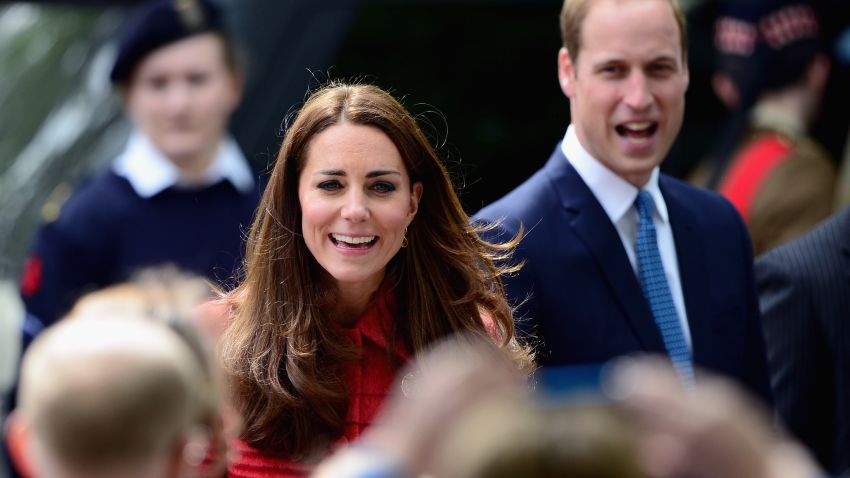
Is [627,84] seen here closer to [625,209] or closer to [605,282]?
[625,209]

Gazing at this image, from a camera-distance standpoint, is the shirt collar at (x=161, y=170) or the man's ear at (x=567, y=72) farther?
the shirt collar at (x=161, y=170)

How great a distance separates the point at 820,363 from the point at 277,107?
290cm

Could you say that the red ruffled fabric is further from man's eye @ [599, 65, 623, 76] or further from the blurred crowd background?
the blurred crowd background

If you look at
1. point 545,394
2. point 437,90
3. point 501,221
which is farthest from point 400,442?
point 437,90

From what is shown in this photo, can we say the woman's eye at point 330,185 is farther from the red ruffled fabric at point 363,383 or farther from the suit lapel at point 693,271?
the suit lapel at point 693,271

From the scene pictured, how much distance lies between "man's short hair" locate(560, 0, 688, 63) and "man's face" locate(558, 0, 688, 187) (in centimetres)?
2

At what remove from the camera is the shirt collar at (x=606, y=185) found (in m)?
4.09

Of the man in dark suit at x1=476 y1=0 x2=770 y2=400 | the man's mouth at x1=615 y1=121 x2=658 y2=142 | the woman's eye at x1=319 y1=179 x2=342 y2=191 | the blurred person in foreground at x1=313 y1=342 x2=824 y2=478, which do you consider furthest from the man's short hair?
the blurred person in foreground at x1=313 y1=342 x2=824 y2=478

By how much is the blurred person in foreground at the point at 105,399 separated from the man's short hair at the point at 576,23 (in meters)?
2.42

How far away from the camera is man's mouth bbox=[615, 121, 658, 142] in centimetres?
420

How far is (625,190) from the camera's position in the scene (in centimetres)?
412

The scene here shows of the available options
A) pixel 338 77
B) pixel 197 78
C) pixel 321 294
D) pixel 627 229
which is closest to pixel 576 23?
pixel 627 229

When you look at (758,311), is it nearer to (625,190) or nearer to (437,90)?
(625,190)

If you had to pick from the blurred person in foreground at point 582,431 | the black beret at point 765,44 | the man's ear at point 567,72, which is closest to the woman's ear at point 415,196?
the man's ear at point 567,72
